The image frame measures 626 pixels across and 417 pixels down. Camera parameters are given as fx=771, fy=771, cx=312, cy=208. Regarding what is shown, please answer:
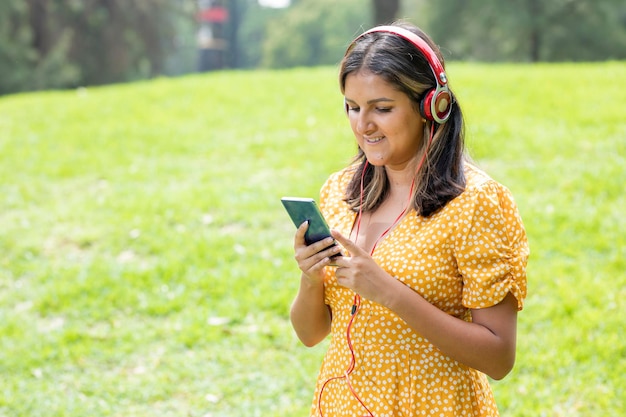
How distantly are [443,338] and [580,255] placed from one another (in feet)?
12.6

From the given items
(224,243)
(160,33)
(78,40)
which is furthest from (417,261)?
(160,33)

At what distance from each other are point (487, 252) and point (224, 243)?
4424 millimetres

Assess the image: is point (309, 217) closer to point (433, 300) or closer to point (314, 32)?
point (433, 300)

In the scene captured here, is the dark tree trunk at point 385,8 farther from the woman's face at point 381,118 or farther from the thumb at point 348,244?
the thumb at point 348,244

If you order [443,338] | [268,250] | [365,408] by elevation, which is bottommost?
[268,250]

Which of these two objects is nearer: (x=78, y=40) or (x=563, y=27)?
(x=78, y=40)

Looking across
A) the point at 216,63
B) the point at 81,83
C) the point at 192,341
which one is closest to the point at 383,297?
the point at 192,341

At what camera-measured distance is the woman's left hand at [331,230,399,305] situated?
1.98 m

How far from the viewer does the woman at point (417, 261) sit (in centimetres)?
200

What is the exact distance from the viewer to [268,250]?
6.11m

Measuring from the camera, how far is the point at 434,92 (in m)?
2.05

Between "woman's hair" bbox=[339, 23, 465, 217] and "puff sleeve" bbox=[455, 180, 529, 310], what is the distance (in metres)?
0.08

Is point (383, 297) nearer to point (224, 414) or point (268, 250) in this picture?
point (224, 414)

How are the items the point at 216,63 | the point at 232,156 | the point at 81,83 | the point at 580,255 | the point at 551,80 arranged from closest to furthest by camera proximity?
the point at 580,255 < the point at 232,156 < the point at 551,80 < the point at 81,83 < the point at 216,63
